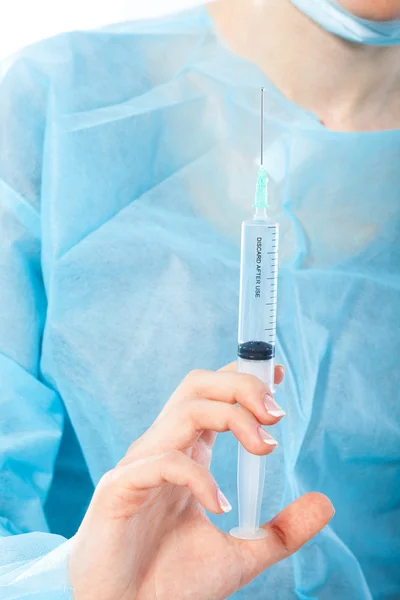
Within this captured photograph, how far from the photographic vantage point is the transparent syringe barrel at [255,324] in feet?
2.57

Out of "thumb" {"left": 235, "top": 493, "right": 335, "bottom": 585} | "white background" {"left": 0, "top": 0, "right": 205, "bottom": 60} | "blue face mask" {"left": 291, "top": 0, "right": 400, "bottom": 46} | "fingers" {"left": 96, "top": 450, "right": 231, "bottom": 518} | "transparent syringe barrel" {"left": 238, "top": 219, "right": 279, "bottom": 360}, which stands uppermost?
"white background" {"left": 0, "top": 0, "right": 205, "bottom": 60}

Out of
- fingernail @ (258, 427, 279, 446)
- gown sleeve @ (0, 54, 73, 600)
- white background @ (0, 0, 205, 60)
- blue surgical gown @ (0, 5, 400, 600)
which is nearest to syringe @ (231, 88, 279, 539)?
fingernail @ (258, 427, 279, 446)

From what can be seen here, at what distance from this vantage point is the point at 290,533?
74 centimetres

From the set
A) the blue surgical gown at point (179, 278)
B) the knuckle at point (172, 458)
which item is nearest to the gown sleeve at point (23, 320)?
the blue surgical gown at point (179, 278)

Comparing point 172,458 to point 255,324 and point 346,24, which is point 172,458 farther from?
point 346,24

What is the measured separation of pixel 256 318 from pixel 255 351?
0.16ft

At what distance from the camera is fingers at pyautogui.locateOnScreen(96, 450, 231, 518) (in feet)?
2.12

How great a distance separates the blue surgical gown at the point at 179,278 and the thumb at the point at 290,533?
26 cm

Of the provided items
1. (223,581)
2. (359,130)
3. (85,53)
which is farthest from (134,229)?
(223,581)

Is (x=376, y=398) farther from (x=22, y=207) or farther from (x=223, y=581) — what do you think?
(x=22, y=207)

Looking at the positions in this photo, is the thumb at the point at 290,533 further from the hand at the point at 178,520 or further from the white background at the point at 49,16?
the white background at the point at 49,16

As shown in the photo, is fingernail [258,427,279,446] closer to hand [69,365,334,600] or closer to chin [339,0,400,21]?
hand [69,365,334,600]

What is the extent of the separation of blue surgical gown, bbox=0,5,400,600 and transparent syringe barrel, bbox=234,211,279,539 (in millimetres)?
221

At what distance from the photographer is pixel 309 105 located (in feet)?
3.79
